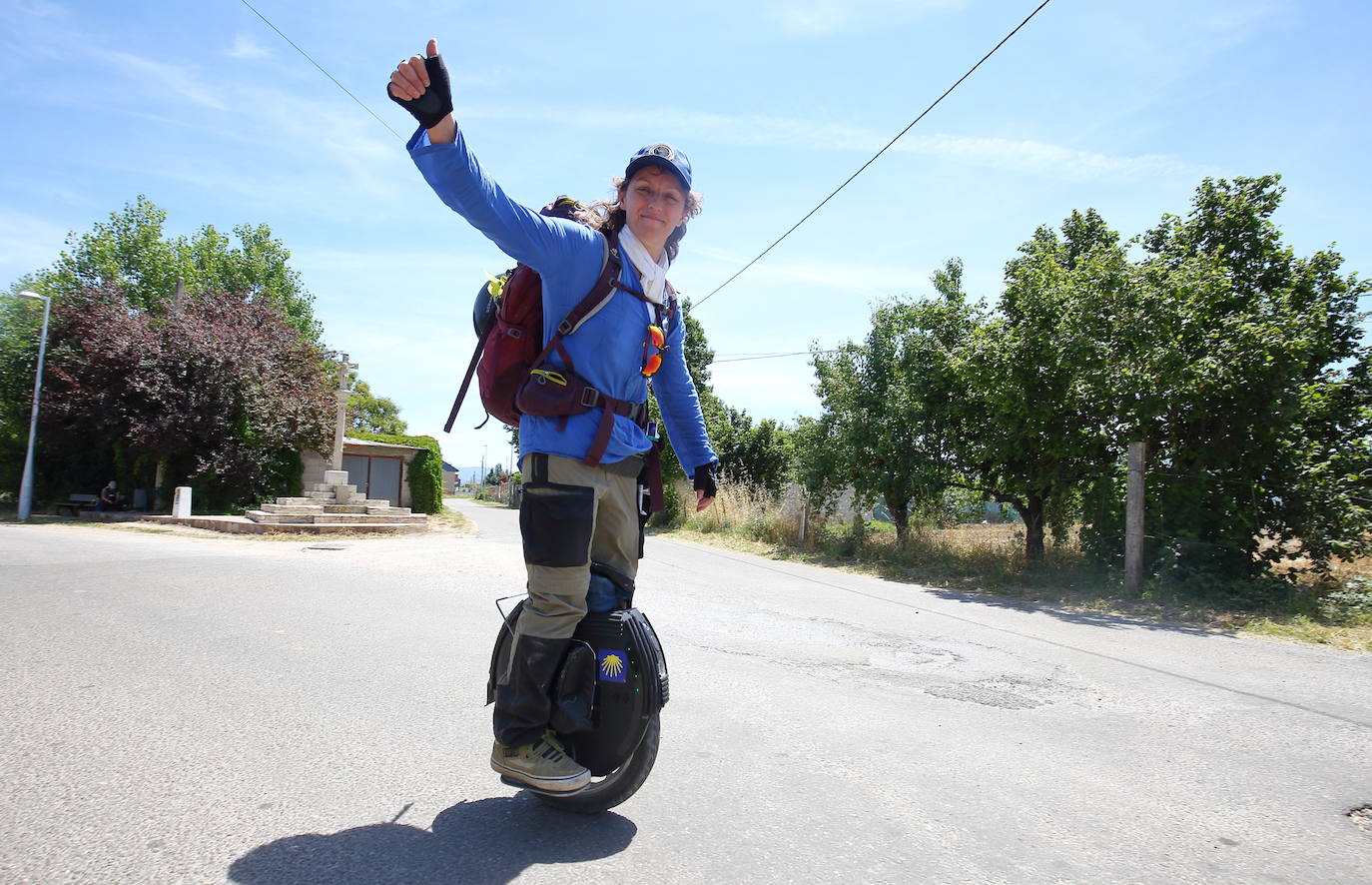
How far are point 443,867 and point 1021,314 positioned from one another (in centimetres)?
1103

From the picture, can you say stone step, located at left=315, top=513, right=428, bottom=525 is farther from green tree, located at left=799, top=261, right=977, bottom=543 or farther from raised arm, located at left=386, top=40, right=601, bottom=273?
raised arm, located at left=386, top=40, right=601, bottom=273

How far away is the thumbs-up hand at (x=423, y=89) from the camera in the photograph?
1.71m

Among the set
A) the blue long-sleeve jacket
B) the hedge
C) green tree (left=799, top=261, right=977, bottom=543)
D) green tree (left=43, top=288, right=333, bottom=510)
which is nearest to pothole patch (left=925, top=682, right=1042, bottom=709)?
the blue long-sleeve jacket

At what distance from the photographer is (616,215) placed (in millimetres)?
2473

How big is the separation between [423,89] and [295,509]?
16894 mm

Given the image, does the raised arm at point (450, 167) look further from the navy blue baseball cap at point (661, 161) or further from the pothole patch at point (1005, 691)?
the pothole patch at point (1005, 691)

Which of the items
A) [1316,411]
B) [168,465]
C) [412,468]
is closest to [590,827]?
[1316,411]

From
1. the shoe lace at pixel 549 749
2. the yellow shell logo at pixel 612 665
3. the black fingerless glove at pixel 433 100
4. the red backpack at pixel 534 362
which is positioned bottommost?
the shoe lace at pixel 549 749

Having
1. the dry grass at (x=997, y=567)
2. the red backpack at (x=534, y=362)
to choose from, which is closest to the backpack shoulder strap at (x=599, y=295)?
the red backpack at (x=534, y=362)

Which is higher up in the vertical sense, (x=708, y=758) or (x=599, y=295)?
(x=599, y=295)

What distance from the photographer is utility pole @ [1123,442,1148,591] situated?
29.2ft

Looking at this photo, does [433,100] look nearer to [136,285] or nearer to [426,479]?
[426,479]

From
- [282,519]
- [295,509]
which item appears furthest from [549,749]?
[295,509]

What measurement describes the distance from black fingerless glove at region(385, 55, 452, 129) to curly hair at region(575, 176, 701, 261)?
58 cm
